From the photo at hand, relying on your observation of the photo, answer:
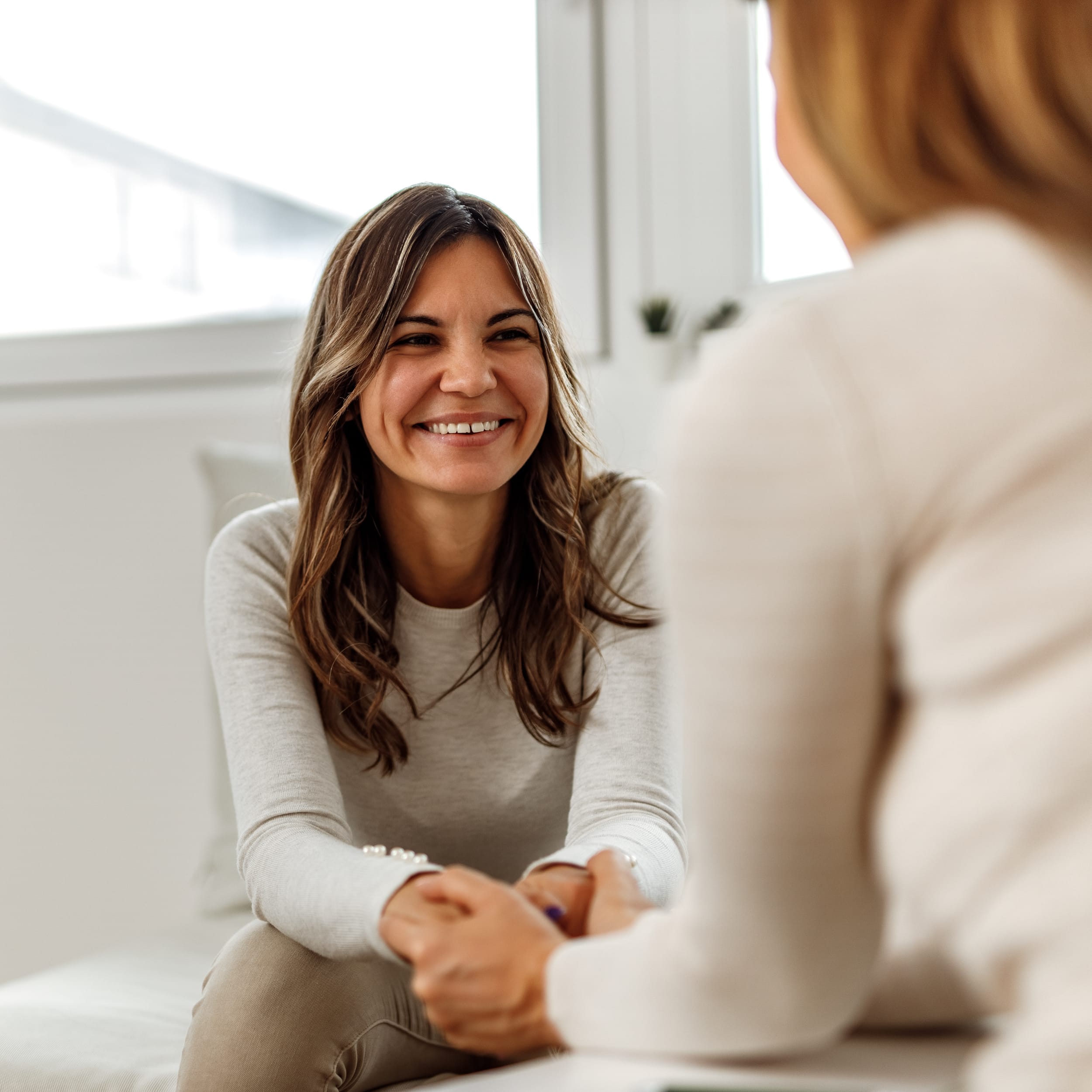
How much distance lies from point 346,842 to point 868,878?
2.29ft

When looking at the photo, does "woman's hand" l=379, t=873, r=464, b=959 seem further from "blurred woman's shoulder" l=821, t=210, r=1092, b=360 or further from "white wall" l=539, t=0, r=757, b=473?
"white wall" l=539, t=0, r=757, b=473

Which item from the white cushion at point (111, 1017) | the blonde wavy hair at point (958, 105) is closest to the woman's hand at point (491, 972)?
the blonde wavy hair at point (958, 105)

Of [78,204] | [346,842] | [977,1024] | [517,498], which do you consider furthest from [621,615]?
[78,204]

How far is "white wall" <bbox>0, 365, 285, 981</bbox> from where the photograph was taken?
2.39 meters

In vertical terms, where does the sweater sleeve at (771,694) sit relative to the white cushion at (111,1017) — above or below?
above

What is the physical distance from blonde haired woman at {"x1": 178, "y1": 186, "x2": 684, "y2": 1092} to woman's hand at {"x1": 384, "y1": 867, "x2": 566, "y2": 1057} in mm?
336

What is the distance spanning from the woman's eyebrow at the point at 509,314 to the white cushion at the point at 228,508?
554 millimetres

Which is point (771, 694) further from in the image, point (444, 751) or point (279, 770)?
point (444, 751)

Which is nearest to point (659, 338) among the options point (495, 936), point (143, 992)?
point (143, 992)

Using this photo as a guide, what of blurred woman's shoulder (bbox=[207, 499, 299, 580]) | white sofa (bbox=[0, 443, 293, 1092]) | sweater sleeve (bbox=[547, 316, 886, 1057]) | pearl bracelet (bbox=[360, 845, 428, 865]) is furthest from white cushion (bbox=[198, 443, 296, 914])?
sweater sleeve (bbox=[547, 316, 886, 1057])

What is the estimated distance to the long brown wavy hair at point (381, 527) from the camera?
4.28 ft

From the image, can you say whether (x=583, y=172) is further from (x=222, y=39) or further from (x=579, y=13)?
(x=222, y=39)

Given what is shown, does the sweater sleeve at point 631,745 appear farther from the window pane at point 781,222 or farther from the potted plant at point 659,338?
the window pane at point 781,222

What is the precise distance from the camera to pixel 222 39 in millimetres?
2439
